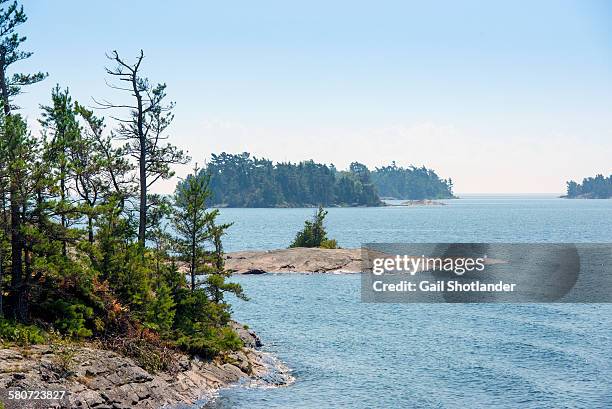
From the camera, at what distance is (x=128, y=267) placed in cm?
3469

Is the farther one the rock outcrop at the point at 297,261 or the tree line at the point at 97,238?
the rock outcrop at the point at 297,261

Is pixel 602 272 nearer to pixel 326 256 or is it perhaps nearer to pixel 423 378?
pixel 326 256

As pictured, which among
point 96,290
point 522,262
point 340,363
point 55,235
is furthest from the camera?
point 522,262

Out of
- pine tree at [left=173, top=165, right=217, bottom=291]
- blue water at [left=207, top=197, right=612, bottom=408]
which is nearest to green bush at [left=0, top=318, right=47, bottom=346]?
blue water at [left=207, top=197, right=612, bottom=408]

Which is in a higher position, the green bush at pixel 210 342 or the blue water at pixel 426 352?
the green bush at pixel 210 342

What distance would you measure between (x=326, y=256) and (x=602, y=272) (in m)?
36.8

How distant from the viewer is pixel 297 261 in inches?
3573

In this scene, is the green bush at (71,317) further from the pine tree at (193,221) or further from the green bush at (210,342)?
the pine tree at (193,221)

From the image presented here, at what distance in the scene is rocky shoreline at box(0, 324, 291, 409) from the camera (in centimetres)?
2609

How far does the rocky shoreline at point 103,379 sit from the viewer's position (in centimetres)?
2609

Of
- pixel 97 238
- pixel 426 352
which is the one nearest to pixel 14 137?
pixel 97 238

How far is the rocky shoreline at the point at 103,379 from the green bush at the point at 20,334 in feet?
1.75

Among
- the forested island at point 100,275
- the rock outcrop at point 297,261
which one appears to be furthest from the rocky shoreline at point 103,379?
the rock outcrop at point 297,261

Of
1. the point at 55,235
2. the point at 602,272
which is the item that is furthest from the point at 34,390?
the point at 602,272
